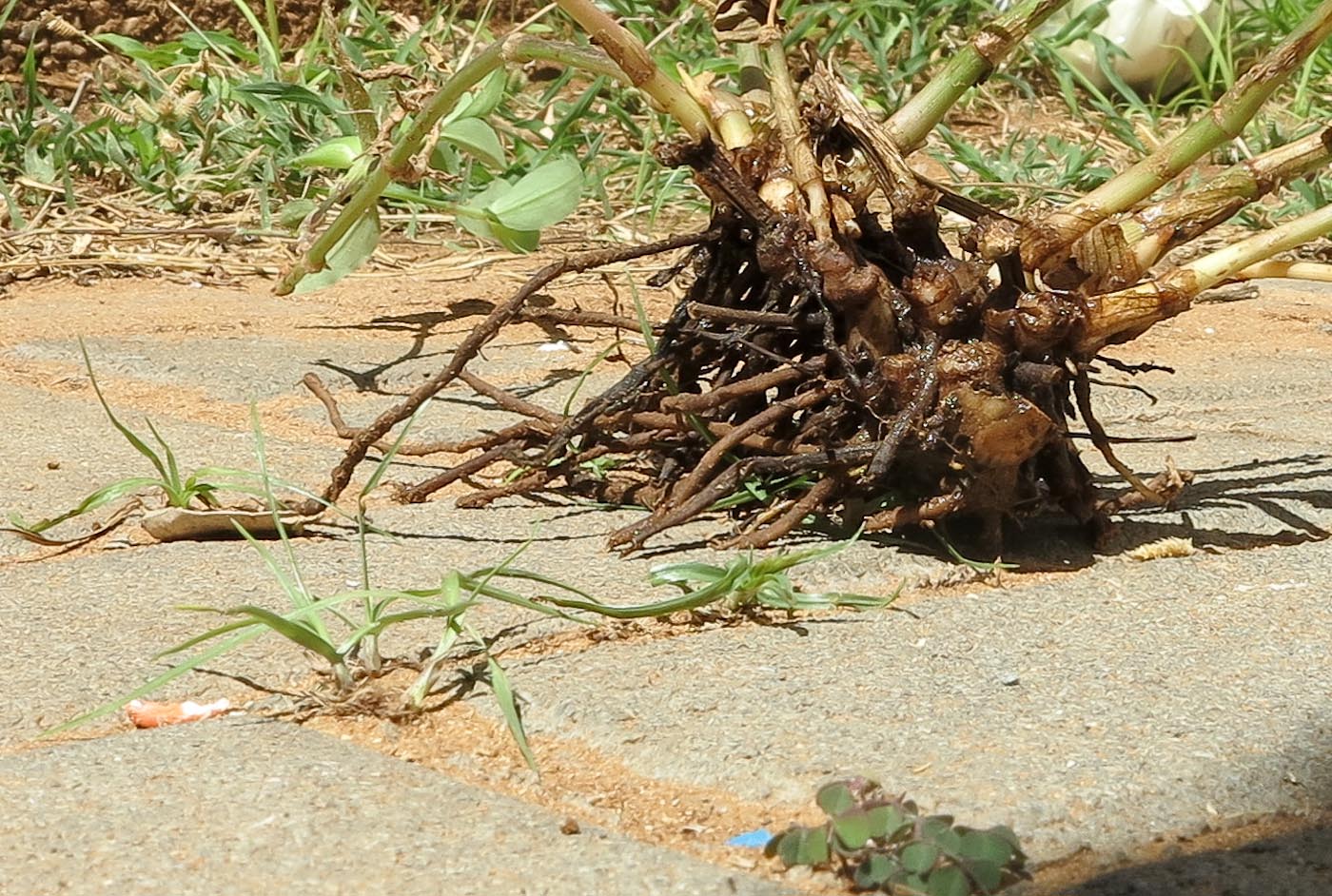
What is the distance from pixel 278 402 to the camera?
248 cm

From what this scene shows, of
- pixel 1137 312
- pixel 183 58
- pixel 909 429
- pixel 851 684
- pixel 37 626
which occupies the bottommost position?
pixel 183 58

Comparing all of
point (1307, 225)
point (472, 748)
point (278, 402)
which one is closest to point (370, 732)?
point (472, 748)

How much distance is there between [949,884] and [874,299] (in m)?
0.75

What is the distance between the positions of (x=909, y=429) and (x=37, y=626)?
0.76 meters

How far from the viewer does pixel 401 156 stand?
2.00 m

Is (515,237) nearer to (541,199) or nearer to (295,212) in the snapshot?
(541,199)

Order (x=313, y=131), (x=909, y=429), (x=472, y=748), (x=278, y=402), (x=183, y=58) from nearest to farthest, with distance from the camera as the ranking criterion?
(x=472, y=748) < (x=909, y=429) < (x=278, y=402) < (x=313, y=131) < (x=183, y=58)

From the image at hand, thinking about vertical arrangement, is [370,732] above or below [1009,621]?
below

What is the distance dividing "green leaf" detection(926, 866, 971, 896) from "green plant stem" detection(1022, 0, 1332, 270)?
752mm

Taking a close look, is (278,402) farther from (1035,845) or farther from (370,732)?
(1035,845)

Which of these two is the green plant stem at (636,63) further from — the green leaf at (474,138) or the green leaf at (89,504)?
the green leaf at (89,504)

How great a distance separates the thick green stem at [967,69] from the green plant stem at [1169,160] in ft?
0.60

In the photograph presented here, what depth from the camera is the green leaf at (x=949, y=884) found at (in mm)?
1063

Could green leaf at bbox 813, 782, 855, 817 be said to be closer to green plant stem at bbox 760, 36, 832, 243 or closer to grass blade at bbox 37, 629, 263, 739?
grass blade at bbox 37, 629, 263, 739
